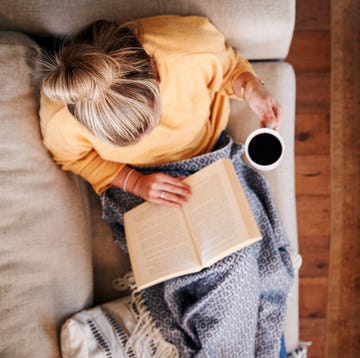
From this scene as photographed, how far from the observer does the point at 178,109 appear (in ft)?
3.10

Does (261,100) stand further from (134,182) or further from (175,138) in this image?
(134,182)

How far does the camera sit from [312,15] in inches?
55.4

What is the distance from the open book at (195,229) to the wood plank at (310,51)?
2.22ft

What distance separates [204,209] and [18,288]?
0.44 meters

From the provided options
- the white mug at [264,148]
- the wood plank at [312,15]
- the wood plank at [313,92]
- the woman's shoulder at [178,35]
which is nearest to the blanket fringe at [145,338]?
the white mug at [264,148]

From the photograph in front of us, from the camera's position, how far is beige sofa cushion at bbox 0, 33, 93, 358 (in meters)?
0.89

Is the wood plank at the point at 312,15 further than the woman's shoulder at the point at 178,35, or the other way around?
the wood plank at the point at 312,15

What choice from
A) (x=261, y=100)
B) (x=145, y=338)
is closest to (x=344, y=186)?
(x=261, y=100)

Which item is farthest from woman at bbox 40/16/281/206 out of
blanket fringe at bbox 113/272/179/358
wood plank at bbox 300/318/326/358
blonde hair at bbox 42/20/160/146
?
wood plank at bbox 300/318/326/358

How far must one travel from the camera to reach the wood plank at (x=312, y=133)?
141 centimetres

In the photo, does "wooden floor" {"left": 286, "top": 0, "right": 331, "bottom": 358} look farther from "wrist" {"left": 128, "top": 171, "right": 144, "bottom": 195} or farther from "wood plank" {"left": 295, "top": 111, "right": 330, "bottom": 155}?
"wrist" {"left": 128, "top": 171, "right": 144, "bottom": 195}

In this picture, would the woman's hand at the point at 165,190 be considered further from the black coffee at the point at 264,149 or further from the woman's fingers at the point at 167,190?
the black coffee at the point at 264,149

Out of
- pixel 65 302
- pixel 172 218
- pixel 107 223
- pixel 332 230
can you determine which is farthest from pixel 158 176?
pixel 332 230

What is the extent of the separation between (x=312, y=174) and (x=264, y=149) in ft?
2.27
